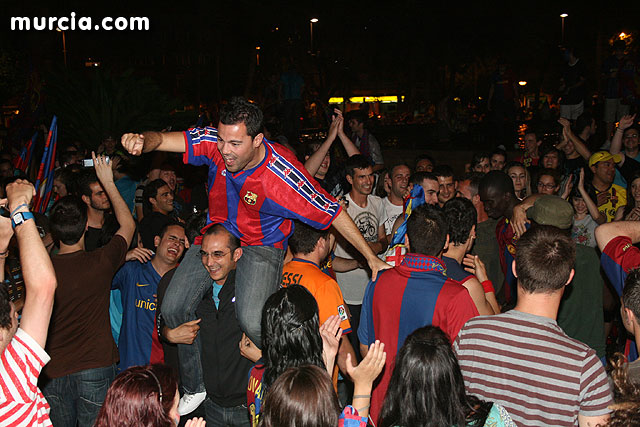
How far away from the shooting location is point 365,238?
686 centimetres

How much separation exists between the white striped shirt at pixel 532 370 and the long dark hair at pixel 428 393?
0.42 metres

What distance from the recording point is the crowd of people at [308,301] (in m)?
2.60

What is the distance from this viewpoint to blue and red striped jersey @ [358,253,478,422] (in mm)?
3697

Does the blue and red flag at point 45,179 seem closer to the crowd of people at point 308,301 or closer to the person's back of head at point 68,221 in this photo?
the crowd of people at point 308,301

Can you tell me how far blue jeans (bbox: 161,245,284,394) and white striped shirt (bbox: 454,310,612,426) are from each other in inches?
56.7

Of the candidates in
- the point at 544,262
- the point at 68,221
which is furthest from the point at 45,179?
the point at 544,262

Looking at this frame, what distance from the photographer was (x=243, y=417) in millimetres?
3973

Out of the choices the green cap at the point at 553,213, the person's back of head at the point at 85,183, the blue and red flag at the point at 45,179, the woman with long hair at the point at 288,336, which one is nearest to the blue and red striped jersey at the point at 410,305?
the woman with long hair at the point at 288,336

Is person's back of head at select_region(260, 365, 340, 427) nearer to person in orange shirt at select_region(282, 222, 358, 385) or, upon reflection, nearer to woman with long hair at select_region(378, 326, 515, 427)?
woman with long hair at select_region(378, 326, 515, 427)

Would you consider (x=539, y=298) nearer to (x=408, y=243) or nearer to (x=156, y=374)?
(x=408, y=243)

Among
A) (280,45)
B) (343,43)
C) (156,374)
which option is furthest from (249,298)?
(343,43)

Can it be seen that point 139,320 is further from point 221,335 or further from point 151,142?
point 151,142

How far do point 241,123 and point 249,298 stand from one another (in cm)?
117

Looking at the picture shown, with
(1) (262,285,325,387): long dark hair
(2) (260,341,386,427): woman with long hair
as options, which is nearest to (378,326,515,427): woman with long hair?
(2) (260,341,386,427): woman with long hair
